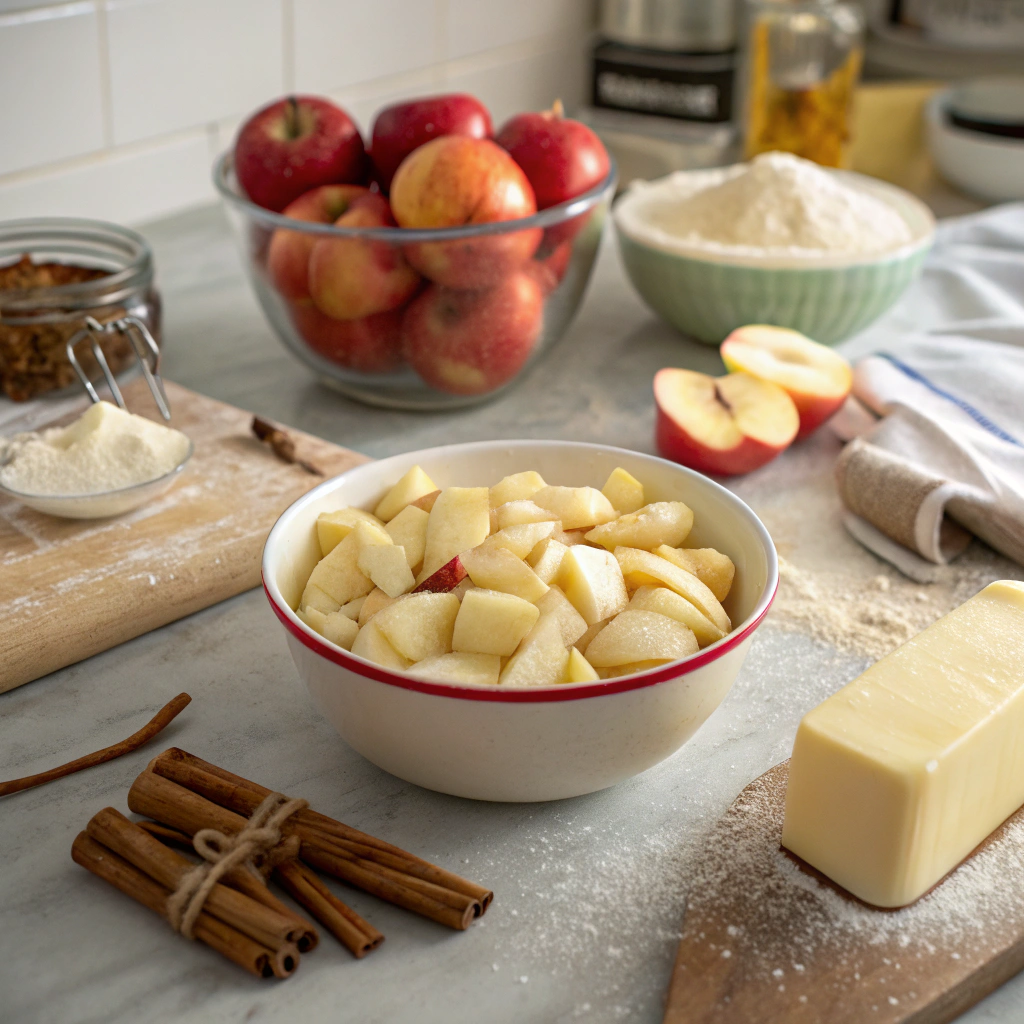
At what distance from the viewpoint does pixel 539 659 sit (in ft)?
2.15

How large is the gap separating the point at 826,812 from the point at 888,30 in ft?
6.93

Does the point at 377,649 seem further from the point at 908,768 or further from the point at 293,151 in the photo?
the point at 293,151

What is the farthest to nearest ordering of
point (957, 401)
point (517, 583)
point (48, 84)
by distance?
point (48, 84)
point (957, 401)
point (517, 583)

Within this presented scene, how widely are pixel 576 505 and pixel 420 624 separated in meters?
0.16

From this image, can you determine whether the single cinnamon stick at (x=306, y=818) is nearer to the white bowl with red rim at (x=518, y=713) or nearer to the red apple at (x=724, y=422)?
the white bowl with red rim at (x=518, y=713)

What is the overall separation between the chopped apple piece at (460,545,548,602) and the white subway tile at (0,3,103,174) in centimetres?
108

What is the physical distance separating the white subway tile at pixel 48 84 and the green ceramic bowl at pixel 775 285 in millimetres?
734

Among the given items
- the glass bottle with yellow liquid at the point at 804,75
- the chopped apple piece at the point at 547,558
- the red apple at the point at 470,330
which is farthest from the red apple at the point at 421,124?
the glass bottle with yellow liquid at the point at 804,75

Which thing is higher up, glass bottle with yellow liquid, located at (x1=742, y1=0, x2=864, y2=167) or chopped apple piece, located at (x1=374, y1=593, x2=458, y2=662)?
glass bottle with yellow liquid, located at (x1=742, y1=0, x2=864, y2=167)

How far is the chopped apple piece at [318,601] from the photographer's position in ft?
2.42

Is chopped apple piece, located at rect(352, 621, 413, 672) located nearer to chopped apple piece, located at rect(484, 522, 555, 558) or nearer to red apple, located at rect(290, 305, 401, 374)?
chopped apple piece, located at rect(484, 522, 555, 558)

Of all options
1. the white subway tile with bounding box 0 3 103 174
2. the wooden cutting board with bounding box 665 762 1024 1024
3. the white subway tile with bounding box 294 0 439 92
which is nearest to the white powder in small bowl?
the wooden cutting board with bounding box 665 762 1024 1024

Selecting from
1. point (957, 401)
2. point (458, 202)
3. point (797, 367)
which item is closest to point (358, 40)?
point (458, 202)

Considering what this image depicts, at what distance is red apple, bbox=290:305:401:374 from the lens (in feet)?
3.65
